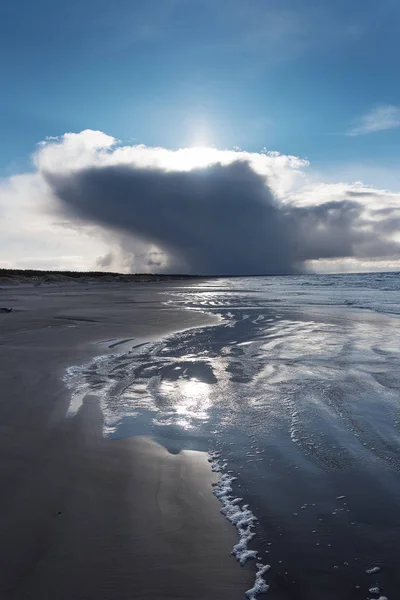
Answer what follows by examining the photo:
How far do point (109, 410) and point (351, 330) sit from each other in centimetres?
907

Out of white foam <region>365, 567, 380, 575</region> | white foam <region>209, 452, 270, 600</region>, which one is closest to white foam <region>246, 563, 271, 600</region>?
white foam <region>209, 452, 270, 600</region>

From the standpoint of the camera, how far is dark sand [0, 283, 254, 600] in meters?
2.44

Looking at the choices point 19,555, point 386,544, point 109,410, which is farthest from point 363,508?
point 109,410

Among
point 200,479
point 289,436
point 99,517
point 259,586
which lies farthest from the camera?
point 289,436

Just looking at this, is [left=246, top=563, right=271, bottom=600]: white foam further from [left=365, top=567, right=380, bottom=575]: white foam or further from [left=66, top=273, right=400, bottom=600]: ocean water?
[left=365, top=567, right=380, bottom=575]: white foam

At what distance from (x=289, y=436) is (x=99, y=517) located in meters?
2.25

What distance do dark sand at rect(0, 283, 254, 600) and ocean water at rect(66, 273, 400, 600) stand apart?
0.62ft

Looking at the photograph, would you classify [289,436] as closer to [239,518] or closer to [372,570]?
[239,518]

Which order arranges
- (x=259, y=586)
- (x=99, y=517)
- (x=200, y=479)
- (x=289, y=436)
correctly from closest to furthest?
1. (x=259, y=586)
2. (x=99, y=517)
3. (x=200, y=479)
4. (x=289, y=436)

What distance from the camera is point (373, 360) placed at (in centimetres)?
830

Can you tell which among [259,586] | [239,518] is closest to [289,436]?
[239,518]

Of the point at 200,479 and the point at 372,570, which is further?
the point at 200,479

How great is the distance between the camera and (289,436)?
457cm

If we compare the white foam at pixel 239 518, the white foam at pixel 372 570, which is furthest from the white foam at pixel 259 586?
the white foam at pixel 372 570
